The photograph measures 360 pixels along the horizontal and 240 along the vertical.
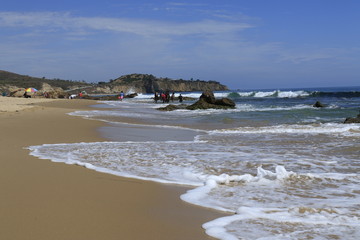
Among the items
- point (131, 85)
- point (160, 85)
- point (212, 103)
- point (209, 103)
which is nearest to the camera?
point (209, 103)

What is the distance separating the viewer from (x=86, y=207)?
356 cm

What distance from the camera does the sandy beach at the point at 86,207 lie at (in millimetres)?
2932

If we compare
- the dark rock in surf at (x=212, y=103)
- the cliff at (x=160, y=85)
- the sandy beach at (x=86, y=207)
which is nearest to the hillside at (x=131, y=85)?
the cliff at (x=160, y=85)

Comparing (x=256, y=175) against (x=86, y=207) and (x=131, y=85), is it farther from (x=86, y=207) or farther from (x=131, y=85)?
(x=131, y=85)

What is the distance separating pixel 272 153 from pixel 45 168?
414 cm

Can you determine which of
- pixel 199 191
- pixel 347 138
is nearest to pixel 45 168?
pixel 199 191

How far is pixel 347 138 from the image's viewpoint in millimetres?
9445

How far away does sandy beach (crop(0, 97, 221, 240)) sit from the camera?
9.62 ft

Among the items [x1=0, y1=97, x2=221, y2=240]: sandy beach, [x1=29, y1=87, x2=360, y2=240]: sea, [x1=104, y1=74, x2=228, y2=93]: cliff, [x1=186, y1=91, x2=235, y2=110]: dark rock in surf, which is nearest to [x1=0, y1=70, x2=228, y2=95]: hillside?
[x1=104, y1=74, x2=228, y2=93]: cliff

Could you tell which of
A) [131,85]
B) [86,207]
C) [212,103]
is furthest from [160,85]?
[86,207]

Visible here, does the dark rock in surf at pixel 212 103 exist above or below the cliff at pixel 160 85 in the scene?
below

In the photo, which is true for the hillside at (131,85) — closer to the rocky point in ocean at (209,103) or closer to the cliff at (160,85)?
the cliff at (160,85)

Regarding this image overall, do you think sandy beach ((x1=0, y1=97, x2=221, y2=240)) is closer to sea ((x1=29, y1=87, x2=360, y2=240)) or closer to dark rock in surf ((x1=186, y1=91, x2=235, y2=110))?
sea ((x1=29, y1=87, x2=360, y2=240))

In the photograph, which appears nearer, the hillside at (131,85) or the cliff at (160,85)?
the hillside at (131,85)
